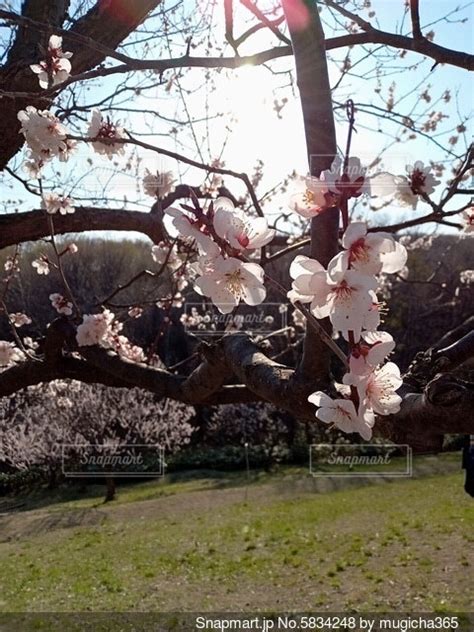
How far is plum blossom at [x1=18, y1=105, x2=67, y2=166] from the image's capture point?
1648 mm

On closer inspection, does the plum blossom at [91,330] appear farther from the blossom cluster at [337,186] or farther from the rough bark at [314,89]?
the blossom cluster at [337,186]

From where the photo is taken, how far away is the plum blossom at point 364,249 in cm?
73

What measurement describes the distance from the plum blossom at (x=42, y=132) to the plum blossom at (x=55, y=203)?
0.90 m

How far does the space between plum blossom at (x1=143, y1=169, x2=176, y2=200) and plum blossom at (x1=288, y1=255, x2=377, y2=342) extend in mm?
2174

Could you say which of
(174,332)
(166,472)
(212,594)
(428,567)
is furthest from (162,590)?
(174,332)

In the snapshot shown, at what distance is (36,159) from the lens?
1802 millimetres

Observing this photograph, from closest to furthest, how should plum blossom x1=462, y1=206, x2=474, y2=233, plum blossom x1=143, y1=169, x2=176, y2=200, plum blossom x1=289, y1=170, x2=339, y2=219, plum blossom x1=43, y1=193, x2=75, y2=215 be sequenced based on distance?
plum blossom x1=289, y1=170, x2=339, y2=219
plum blossom x1=462, y1=206, x2=474, y2=233
plum blossom x1=43, y1=193, x2=75, y2=215
plum blossom x1=143, y1=169, x2=176, y2=200

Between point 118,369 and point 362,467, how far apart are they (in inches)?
400

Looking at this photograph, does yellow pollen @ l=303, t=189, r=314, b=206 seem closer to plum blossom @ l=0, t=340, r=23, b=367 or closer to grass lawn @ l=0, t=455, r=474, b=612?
plum blossom @ l=0, t=340, r=23, b=367

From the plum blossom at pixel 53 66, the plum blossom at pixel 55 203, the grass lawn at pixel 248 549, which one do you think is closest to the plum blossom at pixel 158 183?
the plum blossom at pixel 55 203

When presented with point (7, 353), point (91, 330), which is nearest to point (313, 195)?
point (91, 330)

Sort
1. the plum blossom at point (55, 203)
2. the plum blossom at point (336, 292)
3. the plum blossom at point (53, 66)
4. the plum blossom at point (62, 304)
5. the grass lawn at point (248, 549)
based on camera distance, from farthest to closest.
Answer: the grass lawn at point (248, 549)
the plum blossom at point (62, 304)
the plum blossom at point (55, 203)
the plum blossom at point (53, 66)
the plum blossom at point (336, 292)

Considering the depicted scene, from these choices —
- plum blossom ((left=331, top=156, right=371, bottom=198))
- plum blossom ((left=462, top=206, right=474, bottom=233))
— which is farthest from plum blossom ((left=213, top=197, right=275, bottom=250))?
plum blossom ((left=462, top=206, right=474, bottom=233))

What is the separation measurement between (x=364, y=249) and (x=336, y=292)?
58 mm
